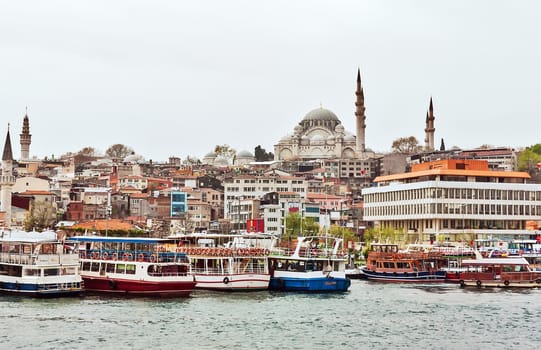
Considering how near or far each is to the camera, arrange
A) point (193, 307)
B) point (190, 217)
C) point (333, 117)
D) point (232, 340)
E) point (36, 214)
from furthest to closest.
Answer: point (333, 117)
point (190, 217)
point (36, 214)
point (193, 307)
point (232, 340)

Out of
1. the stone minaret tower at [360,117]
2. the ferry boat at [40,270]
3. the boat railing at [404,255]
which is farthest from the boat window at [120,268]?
the stone minaret tower at [360,117]

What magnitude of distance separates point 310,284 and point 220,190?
7211 cm

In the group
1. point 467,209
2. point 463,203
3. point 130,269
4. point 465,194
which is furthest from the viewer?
point 465,194

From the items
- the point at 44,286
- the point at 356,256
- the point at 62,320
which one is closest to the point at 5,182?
the point at 356,256

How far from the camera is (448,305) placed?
142ft

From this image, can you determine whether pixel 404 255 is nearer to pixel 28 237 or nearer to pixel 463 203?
pixel 28 237

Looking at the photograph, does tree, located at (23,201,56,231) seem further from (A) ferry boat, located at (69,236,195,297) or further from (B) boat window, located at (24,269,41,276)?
(B) boat window, located at (24,269,41,276)

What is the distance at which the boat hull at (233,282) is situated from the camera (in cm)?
4722

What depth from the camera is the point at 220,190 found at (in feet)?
392

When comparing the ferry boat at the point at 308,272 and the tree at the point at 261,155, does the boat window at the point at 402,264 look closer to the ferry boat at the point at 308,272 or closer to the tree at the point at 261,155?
the ferry boat at the point at 308,272

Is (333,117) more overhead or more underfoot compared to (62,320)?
more overhead

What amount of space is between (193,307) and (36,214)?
54452 millimetres

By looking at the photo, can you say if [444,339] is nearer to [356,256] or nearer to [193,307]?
[193,307]

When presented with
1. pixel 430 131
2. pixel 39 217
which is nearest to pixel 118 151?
pixel 430 131
